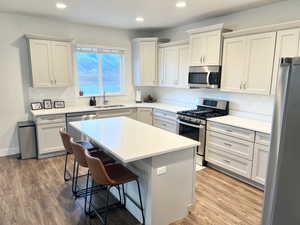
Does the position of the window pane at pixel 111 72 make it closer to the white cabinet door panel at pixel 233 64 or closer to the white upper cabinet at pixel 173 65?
the white upper cabinet at pixel 173 65

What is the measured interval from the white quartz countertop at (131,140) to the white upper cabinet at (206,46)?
181 centimetres

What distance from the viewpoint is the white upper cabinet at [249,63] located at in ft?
10.3

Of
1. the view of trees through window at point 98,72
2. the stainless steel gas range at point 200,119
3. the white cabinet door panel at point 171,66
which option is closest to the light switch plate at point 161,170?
the stainless steel gas range at point 200,119

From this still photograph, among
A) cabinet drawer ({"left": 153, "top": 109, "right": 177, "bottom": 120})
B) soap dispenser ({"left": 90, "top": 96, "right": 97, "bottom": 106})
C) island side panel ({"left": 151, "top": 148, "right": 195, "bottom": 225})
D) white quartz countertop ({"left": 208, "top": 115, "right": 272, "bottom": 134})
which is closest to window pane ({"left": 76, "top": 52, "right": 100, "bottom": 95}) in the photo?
soap dispenser ({"left": 90, "top": 96, "right": 97, "bottom": 106})

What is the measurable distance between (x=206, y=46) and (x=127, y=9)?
5.03ft

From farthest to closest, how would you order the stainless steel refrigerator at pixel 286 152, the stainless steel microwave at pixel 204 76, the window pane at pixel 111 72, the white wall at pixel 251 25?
the window pane at pixel 111 72
the stainless steel microwave at pixel 204 76
the white wall at pixel 251 25
the stainless steel refrigerator at pixel 286 152

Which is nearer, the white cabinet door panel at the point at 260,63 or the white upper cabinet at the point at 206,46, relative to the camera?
the white cabinet door panel at the point at 260,63

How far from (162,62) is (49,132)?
9.61 ft

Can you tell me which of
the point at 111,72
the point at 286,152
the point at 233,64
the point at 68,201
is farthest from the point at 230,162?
the point at 111,72

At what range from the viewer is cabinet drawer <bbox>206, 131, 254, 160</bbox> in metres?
3.15

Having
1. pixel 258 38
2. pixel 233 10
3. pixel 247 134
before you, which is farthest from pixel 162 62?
pixel 247 134

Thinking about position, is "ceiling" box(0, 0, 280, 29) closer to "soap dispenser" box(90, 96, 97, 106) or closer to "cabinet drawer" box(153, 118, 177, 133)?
"soap dispenser" box(90, 96, 97, 106)

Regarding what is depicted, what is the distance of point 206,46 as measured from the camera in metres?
3.89

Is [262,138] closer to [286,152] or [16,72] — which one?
[286,152]
